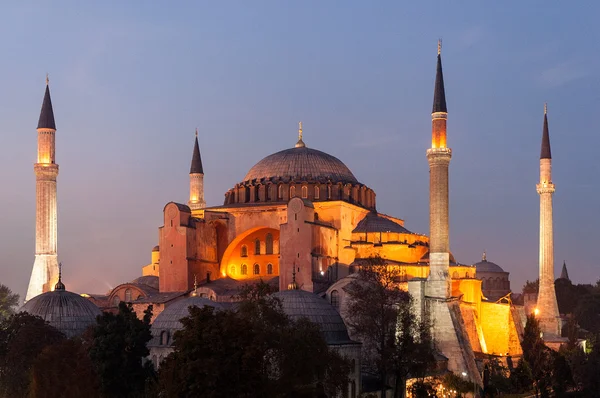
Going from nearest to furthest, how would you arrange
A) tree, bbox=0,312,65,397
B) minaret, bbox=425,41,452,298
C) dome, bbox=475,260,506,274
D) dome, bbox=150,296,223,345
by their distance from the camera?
tree, bbox=0,312,65,397 < dome, bbox=150,296,223,345 < minaret, bbox=425,41,452,298 < dome, bbox=475,260,506,274

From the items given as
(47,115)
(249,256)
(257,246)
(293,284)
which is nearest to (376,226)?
(257,246)

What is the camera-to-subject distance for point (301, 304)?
32375 millimetres

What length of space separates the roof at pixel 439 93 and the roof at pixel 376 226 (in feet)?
17.5

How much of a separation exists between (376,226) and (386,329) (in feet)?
34.3

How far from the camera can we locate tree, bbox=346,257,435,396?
31.6 meters

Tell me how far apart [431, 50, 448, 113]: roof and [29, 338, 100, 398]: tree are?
16589 mm

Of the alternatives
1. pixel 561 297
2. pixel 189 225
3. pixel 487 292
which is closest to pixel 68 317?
pixel 189 225

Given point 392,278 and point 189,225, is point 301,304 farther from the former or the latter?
point 189,225

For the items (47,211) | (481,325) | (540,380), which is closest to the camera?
(540,380)

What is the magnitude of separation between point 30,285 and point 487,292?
25459 millimetres

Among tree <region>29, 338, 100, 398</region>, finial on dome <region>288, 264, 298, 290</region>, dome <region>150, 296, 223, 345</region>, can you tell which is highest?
finial on dome <region>288, 264, 298, 290</region>

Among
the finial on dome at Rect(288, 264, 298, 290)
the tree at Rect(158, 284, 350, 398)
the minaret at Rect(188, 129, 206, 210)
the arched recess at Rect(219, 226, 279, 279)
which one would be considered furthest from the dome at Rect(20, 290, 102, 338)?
the minaret at Rect(188, 129, 206, 210)

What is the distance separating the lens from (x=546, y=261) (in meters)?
48.6

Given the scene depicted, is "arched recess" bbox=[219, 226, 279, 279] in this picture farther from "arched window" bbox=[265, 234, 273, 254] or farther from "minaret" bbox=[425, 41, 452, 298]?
"minaret" bbox=[425, 41, 452, 298]
